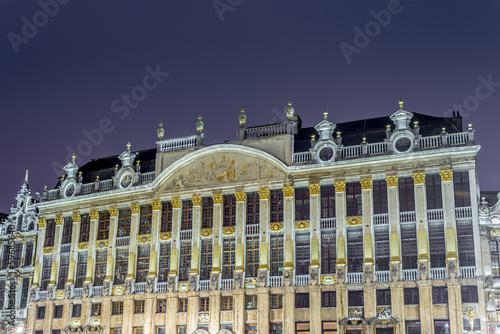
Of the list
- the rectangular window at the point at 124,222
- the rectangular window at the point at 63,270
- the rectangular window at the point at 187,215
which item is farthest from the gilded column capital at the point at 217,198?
the rectangular window at the point at 63,270

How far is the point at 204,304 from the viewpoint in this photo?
1912 inches

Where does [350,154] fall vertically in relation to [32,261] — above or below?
above

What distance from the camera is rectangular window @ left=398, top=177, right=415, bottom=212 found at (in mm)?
44500

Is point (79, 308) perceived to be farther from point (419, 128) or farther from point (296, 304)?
point (419, 128)

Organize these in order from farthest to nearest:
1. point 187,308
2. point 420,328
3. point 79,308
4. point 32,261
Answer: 1. point 32,261
2. point 79,308
3. point 187,308
4. point 420,328

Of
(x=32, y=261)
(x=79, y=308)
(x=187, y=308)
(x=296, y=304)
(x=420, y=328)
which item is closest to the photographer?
(x=420, y=328)

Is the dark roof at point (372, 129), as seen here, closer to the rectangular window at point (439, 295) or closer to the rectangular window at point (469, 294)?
the rectangular window at point (439, 295)

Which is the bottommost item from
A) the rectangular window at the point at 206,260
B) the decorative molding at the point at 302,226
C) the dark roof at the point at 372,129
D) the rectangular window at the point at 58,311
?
the rectangular window at the point at 58,311

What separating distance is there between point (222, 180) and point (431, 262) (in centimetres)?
1599

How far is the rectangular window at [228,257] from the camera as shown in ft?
159

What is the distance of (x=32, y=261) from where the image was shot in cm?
5894

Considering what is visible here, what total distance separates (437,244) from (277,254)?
35.3 ft

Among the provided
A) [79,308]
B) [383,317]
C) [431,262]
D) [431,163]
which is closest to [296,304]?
[383,317]

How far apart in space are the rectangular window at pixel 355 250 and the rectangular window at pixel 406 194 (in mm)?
3213
